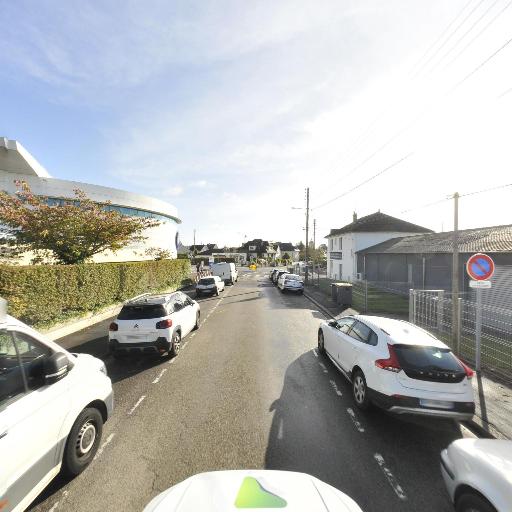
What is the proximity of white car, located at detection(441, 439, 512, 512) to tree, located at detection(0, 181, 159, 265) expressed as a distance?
1462cm

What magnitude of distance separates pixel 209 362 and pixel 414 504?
559 cm

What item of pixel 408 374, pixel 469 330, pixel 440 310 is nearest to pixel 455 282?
pixel 469 330

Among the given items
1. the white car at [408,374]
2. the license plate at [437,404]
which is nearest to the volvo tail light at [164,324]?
the white car at [408,374]

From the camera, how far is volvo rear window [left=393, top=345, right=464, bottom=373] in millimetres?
4929

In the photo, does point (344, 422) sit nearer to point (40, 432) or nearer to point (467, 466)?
point (467, 466)

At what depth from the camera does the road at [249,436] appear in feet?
12.0

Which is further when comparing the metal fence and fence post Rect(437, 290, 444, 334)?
fence post Rect(437, 290, 444, 334)

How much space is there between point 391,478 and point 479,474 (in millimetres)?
1380

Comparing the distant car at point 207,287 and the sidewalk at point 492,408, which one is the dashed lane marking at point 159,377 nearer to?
the sidewalk at point 492,408

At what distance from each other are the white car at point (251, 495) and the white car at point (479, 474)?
1458 millimetres

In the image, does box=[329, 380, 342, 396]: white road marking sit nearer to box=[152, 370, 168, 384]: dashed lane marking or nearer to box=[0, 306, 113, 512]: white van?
box=[152, 370, 168, 384]: dashed lane marking

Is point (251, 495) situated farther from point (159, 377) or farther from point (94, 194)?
point (94, 194)

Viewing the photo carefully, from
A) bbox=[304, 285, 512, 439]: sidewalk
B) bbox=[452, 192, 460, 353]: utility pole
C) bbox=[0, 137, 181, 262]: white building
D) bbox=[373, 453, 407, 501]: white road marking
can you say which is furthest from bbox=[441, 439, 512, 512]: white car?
bbox=[0, 137, 181, 262]: white building

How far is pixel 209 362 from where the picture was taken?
8.12 m
